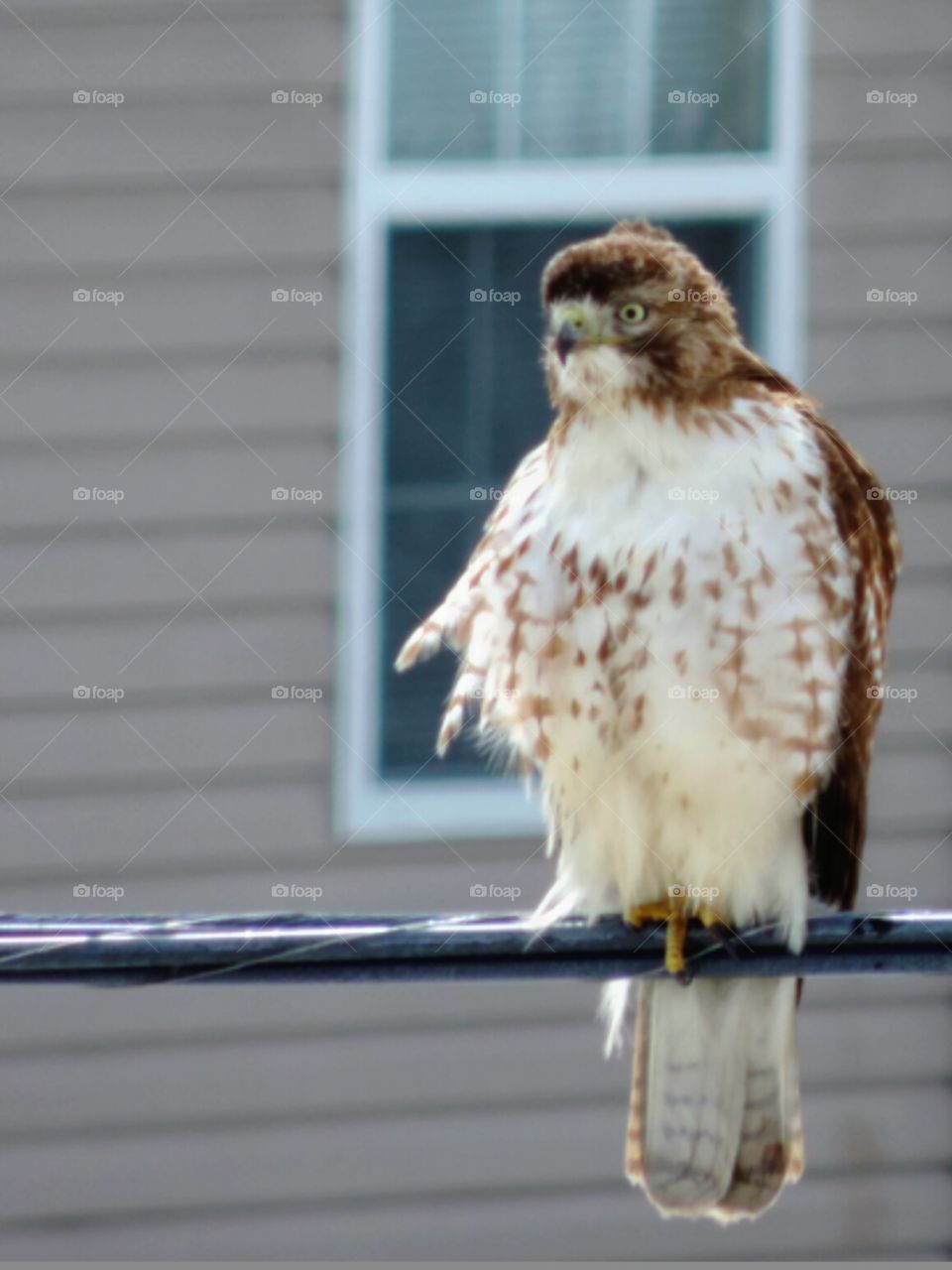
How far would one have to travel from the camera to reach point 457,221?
428 cm

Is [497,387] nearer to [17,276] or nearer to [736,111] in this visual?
[736,111]

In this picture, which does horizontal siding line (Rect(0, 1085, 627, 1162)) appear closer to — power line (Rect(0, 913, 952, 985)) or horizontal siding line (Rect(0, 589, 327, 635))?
horizontal siding line (Rect(0, 589, 327, 635))

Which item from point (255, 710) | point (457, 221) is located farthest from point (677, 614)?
point (457, 221)

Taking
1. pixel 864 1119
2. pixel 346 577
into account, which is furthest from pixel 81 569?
pixel 864 1119

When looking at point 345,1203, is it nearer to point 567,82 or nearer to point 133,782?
point 133,782

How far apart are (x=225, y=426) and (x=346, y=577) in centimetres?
44

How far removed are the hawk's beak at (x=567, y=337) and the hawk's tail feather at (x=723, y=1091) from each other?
1.05m

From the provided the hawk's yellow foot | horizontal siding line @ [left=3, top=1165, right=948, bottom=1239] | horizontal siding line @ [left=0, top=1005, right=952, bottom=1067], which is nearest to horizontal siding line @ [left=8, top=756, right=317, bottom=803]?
horizontal siding line @ [left=0, top=1005, right=952, bottom=1067]

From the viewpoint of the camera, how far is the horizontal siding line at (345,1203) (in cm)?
430

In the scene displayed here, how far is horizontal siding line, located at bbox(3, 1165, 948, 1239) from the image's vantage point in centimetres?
430

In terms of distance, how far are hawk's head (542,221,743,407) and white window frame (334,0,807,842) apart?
151cm

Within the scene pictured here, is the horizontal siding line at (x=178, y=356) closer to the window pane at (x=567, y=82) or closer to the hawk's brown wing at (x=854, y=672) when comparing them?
the window pane at (x=567, y=82)

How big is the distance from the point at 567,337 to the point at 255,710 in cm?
180

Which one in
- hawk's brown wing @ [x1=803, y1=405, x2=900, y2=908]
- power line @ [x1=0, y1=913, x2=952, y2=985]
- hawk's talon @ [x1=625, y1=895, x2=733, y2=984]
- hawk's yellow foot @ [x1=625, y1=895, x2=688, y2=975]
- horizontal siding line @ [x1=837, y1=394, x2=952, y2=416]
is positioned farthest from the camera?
horizontal siding line @ [x1=837, y1=394, x2=952, y2=416]
